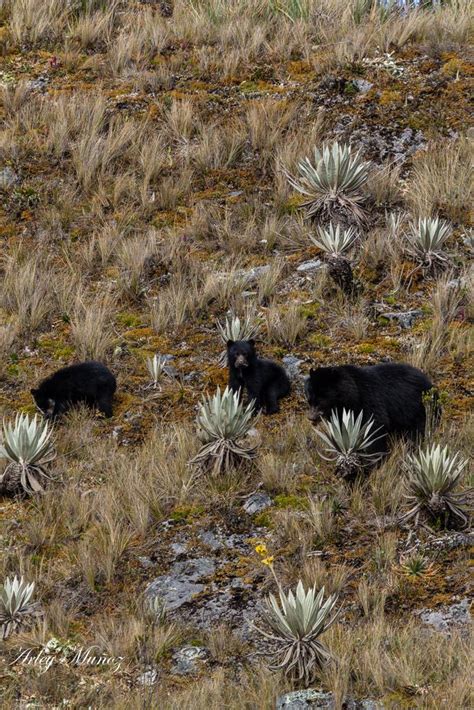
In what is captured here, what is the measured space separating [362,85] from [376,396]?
775 centimetres

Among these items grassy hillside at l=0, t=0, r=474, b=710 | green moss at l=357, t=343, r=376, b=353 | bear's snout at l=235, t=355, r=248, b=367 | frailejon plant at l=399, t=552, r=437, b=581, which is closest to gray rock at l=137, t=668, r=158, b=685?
grassy hillside at l=0, t=0, r=474, b=710

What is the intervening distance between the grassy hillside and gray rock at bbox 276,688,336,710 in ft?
0.27

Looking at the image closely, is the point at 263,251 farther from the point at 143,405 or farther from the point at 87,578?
the point at 87,578

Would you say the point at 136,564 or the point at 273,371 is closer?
the point at 136,564

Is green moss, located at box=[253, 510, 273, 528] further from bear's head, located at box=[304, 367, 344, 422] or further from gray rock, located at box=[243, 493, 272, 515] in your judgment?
bear's head, located at box=[304, 367, 344, 422]

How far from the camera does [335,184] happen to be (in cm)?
1294

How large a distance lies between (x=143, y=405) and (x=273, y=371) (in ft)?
4.46

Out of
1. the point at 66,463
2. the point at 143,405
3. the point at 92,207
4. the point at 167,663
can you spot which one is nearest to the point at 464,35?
the point at 92,207

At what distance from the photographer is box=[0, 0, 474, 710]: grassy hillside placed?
23.7 ft

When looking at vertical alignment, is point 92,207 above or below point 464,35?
below

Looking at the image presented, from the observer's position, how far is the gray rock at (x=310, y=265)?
1258 cm

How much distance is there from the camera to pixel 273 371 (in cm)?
1051

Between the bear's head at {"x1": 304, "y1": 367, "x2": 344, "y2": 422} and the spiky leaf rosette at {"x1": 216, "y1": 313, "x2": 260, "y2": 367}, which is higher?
the bear's head at {"x1": 304, "y1": 367, "x2": 344, "y2": 422}
